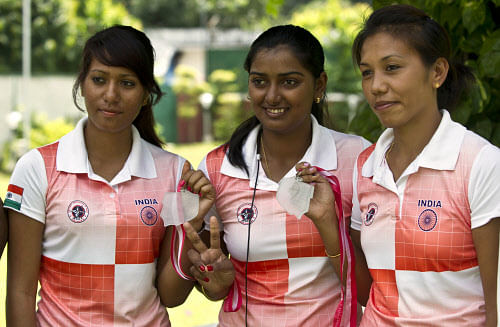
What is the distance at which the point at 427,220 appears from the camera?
90.1 inches

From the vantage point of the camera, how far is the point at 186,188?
2.65 m

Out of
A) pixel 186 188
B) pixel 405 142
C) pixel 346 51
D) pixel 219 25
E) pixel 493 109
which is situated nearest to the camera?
pixel 405 142

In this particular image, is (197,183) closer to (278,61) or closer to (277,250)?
(277,250)

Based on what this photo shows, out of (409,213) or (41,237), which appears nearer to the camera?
(409,213)

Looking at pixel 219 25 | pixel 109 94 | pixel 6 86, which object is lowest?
pixel 109 94

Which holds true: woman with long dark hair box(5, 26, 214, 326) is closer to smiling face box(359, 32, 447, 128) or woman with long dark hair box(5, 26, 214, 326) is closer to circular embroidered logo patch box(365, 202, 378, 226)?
circular embroidered logo patch box(365, 202, 378, 226)

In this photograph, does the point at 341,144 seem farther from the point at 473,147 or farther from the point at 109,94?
the point at 109,94

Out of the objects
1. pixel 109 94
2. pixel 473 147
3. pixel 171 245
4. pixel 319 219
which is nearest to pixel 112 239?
pixel 171 245

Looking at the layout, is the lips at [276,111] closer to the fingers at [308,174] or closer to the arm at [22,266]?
the fingers at [308,174]

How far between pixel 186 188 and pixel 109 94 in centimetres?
49

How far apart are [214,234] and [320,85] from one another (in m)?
0.81

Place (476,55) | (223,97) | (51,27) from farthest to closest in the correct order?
(223,97) < (51,27) < (476,55)

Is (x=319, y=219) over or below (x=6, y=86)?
Result: below

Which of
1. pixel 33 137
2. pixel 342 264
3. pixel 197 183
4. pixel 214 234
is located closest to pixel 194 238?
pixel 214 234
